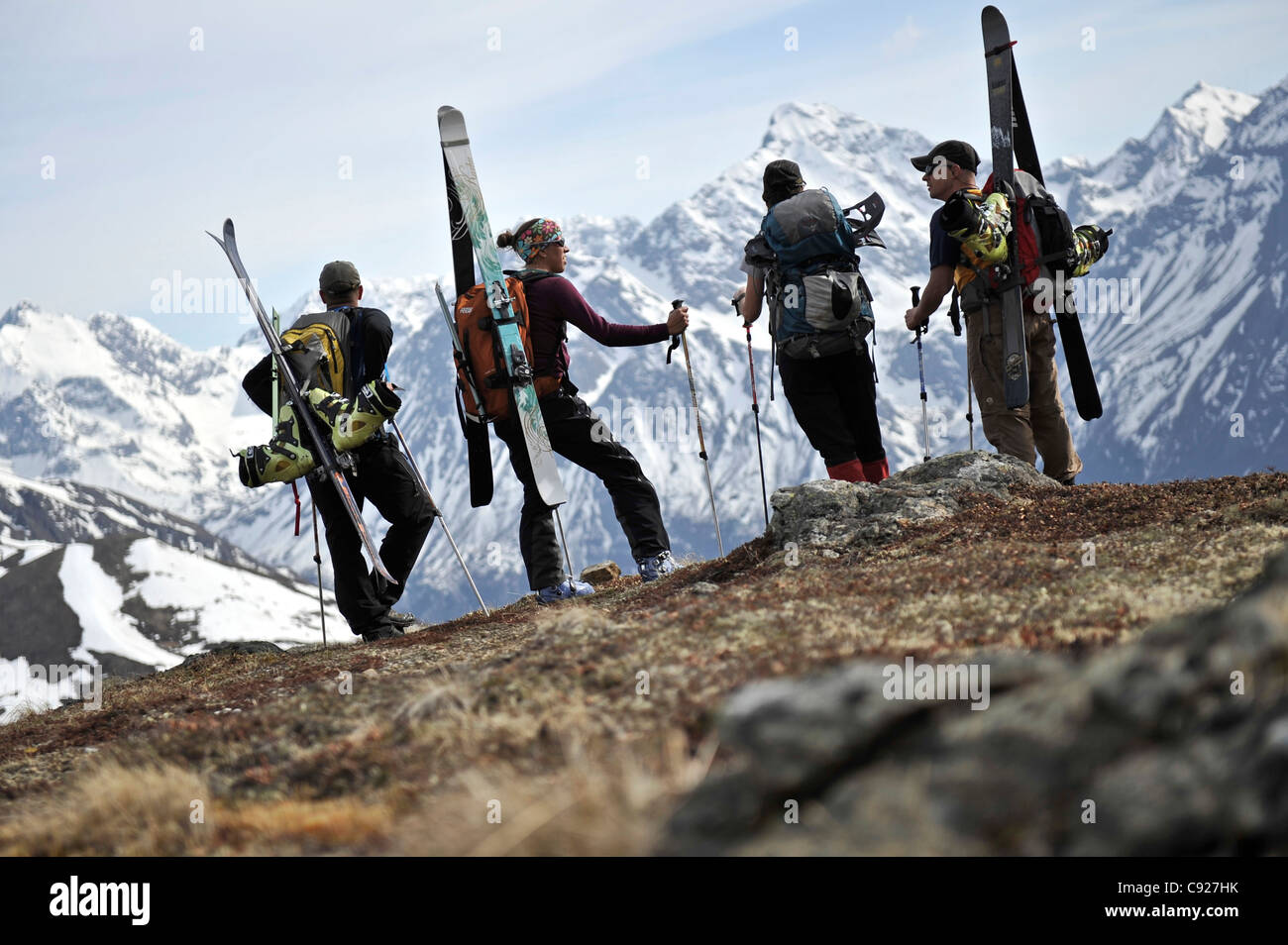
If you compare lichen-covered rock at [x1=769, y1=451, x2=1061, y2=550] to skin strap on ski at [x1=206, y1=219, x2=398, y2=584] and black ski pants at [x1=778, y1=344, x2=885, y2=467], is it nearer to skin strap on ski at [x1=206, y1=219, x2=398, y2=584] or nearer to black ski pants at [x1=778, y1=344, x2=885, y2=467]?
black ski pants at [x1=778, y1=344, x2=885, y2=467]

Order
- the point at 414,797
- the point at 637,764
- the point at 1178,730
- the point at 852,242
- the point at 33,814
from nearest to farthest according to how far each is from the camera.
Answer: the point at 1178,730, the point at 637,764, the point at 414,797, the point at 33,814, the point at 852,242

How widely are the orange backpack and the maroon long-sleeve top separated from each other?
12 cm

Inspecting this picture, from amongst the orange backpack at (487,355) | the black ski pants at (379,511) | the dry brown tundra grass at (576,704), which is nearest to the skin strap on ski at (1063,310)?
the dry brown tundra grass at (576,704)

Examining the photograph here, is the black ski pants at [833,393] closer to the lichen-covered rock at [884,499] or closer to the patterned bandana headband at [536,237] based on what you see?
the lichen-covered rock at [884,499]

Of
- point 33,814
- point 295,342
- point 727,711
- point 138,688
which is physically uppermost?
point 295,342

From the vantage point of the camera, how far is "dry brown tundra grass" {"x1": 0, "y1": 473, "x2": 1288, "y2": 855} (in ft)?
16.0

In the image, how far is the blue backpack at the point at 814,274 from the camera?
13.2 meters

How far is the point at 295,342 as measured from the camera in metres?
13.9

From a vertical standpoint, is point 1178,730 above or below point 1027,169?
below

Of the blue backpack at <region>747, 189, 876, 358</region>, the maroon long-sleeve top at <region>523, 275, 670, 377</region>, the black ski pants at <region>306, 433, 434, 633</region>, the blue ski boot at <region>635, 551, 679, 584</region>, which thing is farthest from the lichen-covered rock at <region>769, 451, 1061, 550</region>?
the black ski pants at <region>306, 433, 434, 633</region>

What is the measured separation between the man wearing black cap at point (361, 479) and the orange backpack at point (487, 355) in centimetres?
97
